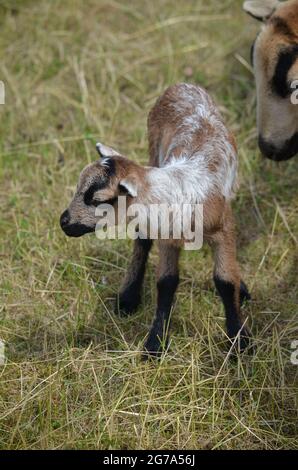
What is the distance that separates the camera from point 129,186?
4.96 meters

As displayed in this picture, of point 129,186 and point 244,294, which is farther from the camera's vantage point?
point 244,294

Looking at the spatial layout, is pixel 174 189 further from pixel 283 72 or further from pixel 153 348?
pixel 283 72

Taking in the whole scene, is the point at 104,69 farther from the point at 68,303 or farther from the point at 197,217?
the point at 197,217

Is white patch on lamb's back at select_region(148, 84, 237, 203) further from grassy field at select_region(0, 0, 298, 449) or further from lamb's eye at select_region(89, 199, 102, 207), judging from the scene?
grassy field at select_region(0, 0, 298, 449)

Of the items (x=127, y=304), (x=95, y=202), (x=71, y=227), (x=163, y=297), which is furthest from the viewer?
(x=127, y=304)

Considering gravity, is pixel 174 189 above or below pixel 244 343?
above

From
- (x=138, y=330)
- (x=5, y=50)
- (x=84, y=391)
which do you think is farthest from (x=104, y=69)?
Result: (x=84, y=391)

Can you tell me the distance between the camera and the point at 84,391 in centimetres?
544

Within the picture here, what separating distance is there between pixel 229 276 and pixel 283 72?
5.71 ft

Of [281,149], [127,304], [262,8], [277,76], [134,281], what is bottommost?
[127,304]

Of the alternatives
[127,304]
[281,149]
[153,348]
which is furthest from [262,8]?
[153,348]

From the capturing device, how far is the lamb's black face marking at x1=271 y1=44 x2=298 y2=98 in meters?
6.17

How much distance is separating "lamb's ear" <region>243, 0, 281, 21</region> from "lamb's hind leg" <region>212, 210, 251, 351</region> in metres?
2.05

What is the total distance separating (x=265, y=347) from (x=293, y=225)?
4.88 feet
